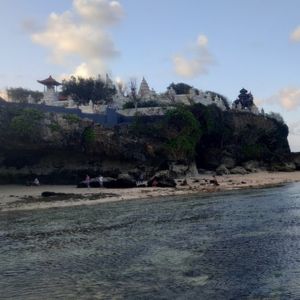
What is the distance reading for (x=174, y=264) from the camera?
13797mm

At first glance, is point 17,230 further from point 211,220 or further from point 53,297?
point 53,297

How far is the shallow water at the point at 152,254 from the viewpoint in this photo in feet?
36.6

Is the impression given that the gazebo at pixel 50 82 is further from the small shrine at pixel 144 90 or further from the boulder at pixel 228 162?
the boulder at pixel 228 162

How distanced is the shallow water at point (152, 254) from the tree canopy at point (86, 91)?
55.4 metres

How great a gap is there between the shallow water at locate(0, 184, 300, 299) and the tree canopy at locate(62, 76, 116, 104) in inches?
2180

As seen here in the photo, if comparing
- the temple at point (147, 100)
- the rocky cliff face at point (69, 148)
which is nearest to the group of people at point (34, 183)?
the rocky cliff face at point (69, 148)

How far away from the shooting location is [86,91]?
8256 cm

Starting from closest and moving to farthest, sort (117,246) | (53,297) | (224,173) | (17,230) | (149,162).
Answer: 1. (53,297)
2. (117,246)
3. (17,230)
4. (149,162)
5. (224,173)

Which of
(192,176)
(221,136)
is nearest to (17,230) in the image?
(192,176)

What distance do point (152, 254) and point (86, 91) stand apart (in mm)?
69905

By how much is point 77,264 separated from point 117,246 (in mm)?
3094

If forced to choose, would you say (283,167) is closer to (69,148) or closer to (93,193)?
(69,148)

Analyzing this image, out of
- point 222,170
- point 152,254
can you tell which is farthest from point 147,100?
point 152,254

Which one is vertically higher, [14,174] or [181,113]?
[181,113]
